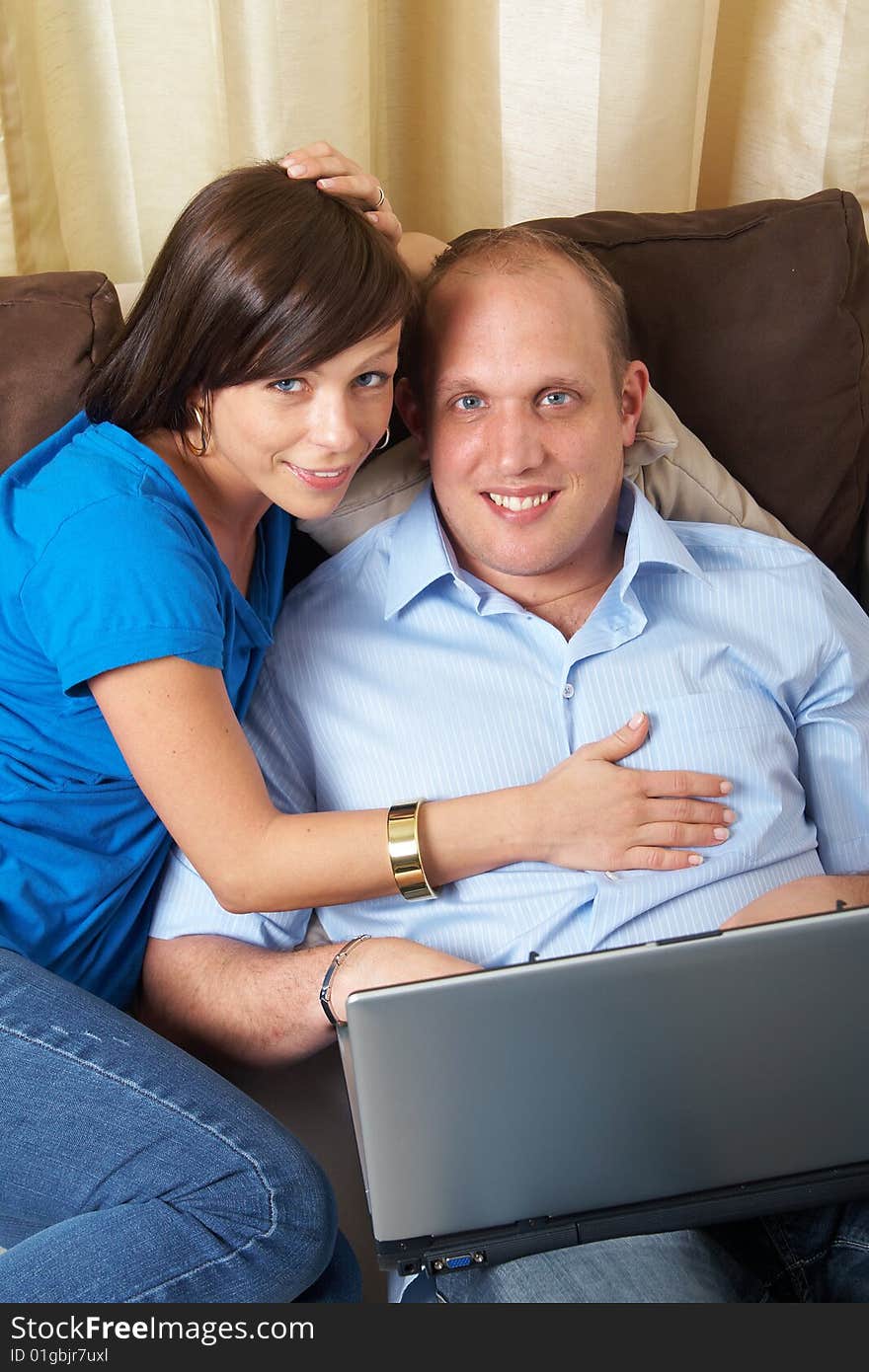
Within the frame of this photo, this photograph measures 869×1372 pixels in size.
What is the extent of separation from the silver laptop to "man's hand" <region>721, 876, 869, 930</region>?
0.31 metres

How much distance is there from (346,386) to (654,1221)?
77cm

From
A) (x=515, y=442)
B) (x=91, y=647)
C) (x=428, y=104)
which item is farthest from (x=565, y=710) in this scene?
(x=428, y=104)

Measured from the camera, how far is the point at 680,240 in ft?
5.33

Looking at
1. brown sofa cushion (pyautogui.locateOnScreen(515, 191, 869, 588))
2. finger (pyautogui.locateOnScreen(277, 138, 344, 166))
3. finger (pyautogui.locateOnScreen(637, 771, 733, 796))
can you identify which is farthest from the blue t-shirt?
brown sofa cushion (pyautogui.locateOnScreen(515, 191, 869, 588))

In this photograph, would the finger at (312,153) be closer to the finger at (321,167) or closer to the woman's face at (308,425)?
the finger at (321,167)

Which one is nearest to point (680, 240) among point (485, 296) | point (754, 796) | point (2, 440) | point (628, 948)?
point (485, 296)

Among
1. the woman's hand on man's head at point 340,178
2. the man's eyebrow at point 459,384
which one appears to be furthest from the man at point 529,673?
the woman's hand on man's head at point 340,178

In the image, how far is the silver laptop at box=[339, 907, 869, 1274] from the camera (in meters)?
0.89

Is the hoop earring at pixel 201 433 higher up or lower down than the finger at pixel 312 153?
lower down

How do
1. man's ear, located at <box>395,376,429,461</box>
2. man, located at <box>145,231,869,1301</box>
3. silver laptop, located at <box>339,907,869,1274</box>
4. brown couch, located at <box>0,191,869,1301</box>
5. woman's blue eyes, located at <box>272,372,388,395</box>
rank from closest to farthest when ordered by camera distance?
silver laptop, located at <box>339,907,869,1274</box> → woman's blue eyes, located at <box>272,372,388,395</box> → man, located at <box>145,231,869,1301</box> → man's ear, located at <box>395,376,429,461</box> → brown couch, located at <box>0,191,869,1301</box>

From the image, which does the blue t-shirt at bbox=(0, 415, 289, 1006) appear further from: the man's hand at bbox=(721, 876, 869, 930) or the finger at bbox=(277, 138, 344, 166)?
the man's hand at bbox=(721, 876, 869, 930)

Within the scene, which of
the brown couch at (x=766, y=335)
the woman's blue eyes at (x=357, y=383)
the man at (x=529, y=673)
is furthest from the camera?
the brown couch at (x=766, y=335)

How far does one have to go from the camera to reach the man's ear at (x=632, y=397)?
1.50 m

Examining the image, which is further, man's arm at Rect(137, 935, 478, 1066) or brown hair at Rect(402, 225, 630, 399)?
brown hair at Rect(402, 225, 630, 399)
